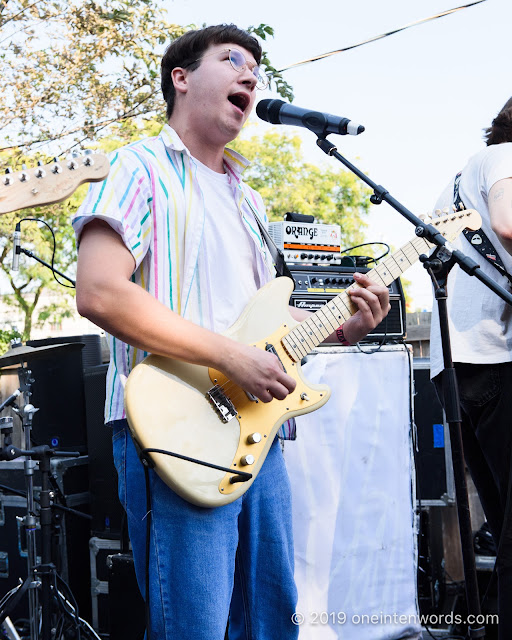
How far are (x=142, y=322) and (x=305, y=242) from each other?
1.81 m

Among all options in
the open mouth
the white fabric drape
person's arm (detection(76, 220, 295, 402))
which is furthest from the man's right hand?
the white fabric drape

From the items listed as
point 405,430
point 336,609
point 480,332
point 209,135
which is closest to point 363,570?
point 336,609

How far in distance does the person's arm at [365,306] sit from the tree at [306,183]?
827 inches

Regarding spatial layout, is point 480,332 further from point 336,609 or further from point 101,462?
point 101,462

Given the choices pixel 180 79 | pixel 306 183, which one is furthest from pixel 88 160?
pixel 306 183

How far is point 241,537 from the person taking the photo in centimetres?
180

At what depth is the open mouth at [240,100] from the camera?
6.52 feet

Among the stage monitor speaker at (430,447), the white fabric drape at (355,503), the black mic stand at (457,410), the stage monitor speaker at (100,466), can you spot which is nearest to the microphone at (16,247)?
the stage monitor speaker at (100,466)

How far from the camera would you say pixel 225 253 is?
74.7 inches

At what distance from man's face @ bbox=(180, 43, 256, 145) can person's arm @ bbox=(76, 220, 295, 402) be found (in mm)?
481

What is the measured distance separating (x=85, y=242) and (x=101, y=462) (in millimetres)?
2349

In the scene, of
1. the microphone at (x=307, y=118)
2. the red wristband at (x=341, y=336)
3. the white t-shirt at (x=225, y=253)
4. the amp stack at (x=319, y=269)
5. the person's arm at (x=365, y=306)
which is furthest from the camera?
the amp stack at (x=319, y=269)

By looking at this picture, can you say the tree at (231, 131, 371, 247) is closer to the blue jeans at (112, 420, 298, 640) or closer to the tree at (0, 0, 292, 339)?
the tree at (0, 0, 292, 339)

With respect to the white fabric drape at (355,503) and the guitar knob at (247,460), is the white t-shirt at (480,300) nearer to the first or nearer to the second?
the white fabric drape at (355,503)
